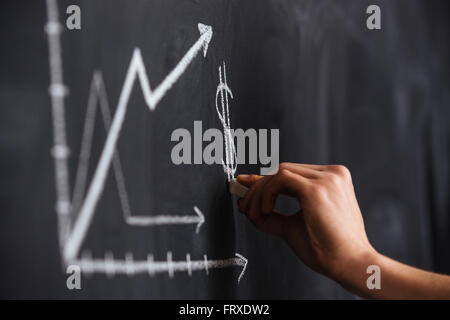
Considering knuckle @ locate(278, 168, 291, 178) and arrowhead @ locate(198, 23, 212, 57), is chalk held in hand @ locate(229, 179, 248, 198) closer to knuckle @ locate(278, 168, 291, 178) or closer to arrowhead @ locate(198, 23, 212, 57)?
knuckle @ locate(278, 168, 291, 178)

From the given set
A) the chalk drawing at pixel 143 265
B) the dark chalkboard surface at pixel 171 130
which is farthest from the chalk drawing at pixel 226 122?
the chalk drawing at pixel 143 265

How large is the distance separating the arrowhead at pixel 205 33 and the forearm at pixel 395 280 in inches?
11.6

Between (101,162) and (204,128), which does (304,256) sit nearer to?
(204,128)

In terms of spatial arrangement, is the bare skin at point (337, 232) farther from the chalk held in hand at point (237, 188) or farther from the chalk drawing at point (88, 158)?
the chalk drawing at point (88, 158)

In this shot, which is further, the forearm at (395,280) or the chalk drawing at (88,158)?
the forearm at (395,280)

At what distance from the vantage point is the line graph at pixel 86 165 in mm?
346

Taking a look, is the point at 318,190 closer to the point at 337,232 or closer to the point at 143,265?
the point at 337,232

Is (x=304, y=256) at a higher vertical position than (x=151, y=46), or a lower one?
lower

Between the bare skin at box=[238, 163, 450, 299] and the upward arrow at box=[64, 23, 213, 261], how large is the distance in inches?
7.0

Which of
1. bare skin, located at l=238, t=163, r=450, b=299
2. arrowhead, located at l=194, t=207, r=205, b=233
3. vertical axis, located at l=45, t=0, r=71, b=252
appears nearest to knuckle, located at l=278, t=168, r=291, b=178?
bare skin, located at l=238, t=163, r=450, b=299

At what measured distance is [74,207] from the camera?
36 centimetres
